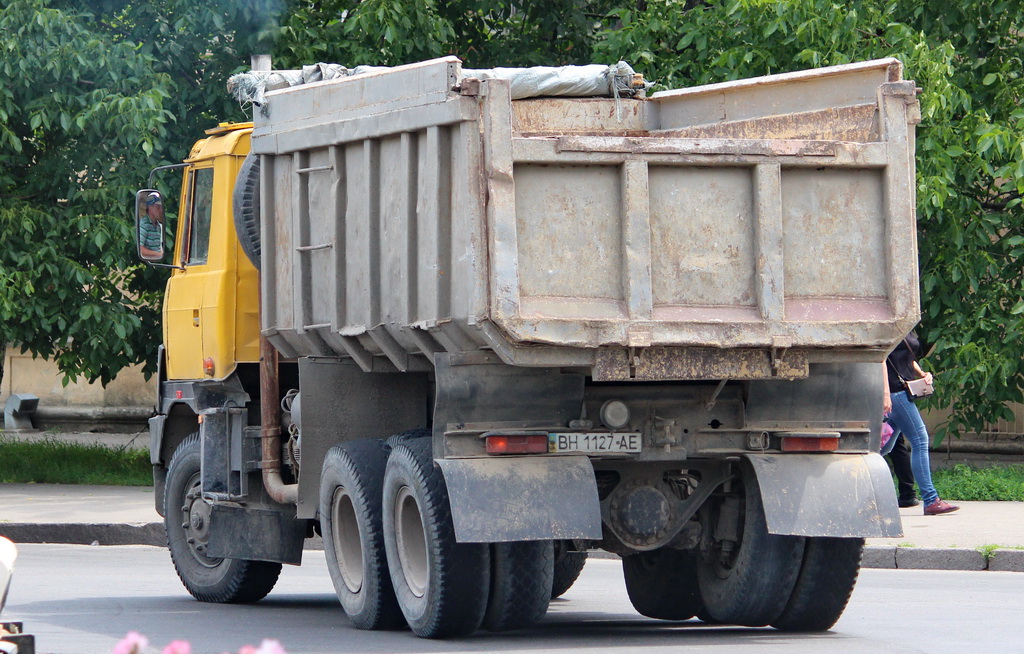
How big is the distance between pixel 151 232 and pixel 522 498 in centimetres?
358

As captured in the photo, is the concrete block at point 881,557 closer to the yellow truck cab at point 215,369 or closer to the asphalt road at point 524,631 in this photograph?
the asphalt road at point 524,631

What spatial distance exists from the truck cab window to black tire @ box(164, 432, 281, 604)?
1016mm

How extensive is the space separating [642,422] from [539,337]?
879 mm

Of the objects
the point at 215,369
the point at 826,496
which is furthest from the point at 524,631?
the point at 215,369

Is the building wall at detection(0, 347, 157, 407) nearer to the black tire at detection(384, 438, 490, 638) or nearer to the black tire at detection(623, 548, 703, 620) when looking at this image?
the black tire at detection(623, 548, 703, 620)

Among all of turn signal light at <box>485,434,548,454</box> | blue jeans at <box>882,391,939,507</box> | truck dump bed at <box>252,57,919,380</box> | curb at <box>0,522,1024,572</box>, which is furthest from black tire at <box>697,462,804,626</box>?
blue jeans at <box>882,391,939,507</box>

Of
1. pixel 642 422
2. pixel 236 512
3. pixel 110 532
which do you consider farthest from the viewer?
pixel 110 532

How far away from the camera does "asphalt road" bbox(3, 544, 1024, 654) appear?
754cm

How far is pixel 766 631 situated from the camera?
8.12 m

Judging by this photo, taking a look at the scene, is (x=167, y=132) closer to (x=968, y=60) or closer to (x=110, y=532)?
(x=110, y=532)

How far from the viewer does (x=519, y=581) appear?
296 inches

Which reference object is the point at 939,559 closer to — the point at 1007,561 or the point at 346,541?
the point at 1007,561

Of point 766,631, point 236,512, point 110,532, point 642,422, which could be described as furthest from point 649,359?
point 110,532

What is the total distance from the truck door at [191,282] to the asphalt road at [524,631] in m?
1.36
